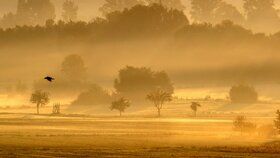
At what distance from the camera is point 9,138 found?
7506cm

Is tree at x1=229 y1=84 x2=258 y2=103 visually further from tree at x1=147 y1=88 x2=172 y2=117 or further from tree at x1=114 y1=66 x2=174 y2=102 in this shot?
tree at x1=114 y1=66 x2=174 y2=102

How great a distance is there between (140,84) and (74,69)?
3071 cm

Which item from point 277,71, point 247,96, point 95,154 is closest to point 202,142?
point 95,154

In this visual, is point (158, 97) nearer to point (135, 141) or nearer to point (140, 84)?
point (140, 84)

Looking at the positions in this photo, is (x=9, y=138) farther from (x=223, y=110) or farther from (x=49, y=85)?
(x=49, y=85)

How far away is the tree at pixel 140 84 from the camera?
536 feet

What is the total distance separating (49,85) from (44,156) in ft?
457

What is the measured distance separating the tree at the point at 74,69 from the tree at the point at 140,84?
25085 mm

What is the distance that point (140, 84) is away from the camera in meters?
164

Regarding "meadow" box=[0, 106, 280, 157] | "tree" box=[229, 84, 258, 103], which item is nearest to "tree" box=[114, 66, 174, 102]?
"tree" box=[229, 84, 258, 103]

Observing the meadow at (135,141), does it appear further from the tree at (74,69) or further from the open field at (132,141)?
the tree at (74,69)

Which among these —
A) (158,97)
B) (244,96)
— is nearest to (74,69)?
(158,97)

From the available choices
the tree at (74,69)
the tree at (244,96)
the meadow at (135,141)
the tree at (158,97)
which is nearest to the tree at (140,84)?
the tree at (158,97)

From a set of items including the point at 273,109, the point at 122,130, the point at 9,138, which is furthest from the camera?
the point at 273,109
